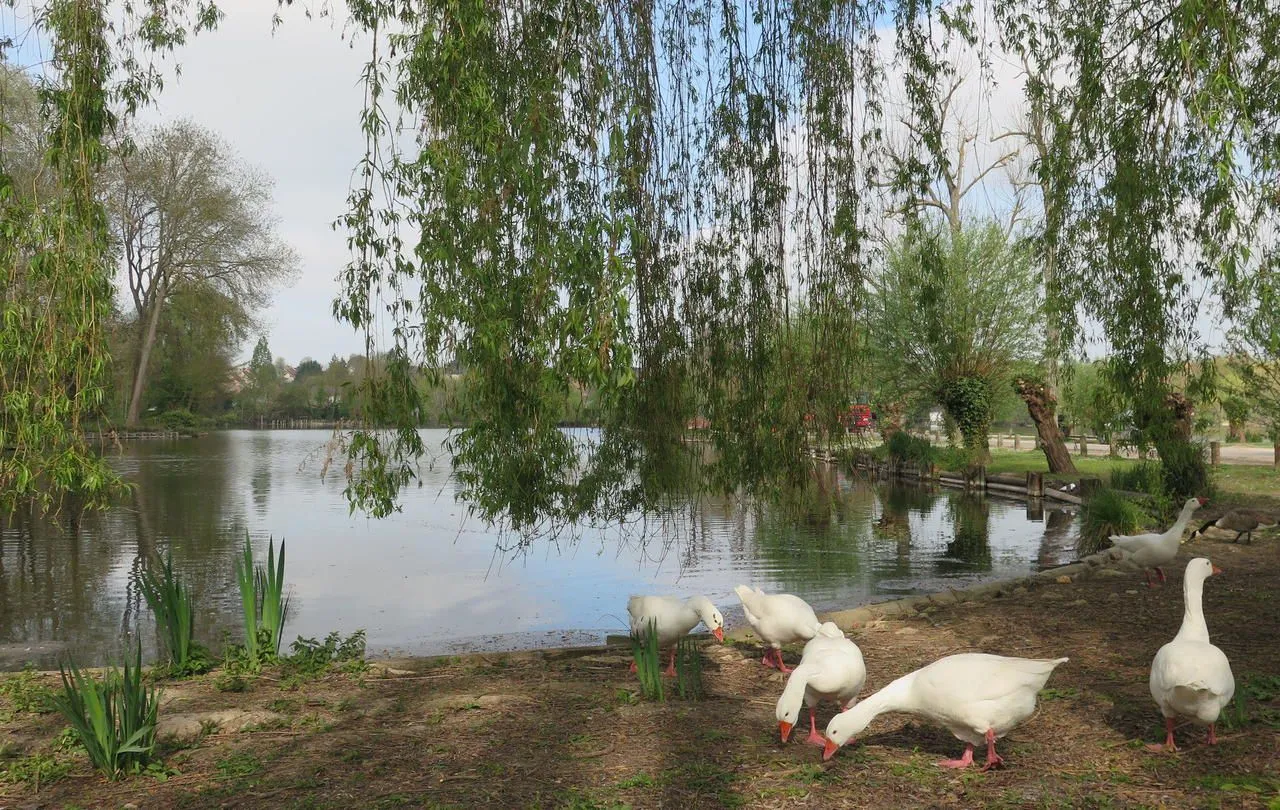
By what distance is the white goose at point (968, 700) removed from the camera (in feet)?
13.0

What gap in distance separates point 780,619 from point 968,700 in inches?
79.7

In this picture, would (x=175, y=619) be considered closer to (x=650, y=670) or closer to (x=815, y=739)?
(x=650, y=670)

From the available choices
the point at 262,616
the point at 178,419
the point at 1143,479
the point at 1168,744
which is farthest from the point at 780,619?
the point at 178,419

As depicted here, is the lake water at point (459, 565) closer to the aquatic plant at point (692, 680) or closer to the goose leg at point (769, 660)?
the goose leg at point (769, 660)

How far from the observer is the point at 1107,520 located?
13.5 m

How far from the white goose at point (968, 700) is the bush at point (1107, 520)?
10153 mm

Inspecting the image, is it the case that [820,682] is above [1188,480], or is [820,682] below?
below

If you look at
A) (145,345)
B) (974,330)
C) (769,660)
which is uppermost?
(145,345)

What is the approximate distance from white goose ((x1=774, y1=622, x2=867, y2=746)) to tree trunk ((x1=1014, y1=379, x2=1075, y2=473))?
20061 millimetres

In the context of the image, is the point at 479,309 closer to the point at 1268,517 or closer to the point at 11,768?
the point at 11,768

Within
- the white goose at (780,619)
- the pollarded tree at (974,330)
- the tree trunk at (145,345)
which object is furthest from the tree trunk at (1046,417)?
the tree trunk at (145,345)

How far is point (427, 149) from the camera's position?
489cm

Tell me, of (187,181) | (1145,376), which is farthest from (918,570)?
(187,181)

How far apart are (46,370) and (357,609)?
276 inches
